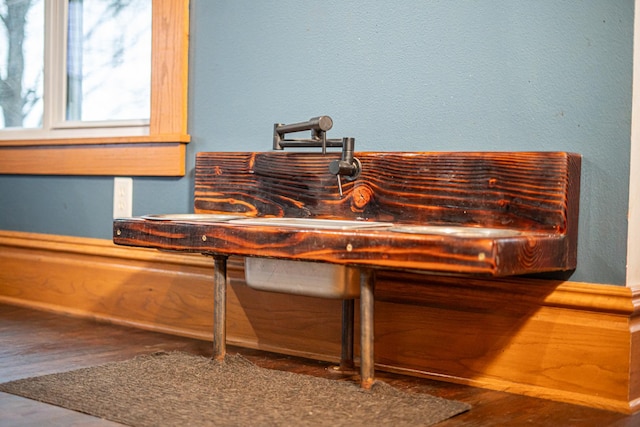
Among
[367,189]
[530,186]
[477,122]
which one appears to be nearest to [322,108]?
[367,189]

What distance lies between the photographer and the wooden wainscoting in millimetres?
1470

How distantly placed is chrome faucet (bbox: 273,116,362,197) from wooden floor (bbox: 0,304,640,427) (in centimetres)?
42

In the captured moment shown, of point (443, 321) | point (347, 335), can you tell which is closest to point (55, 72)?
point (347, 335)

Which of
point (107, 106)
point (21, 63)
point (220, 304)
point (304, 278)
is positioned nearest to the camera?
point (304, 278)

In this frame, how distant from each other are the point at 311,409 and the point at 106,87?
1.47 meters

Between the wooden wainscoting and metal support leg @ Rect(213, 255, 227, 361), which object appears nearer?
the wooden wainscoting

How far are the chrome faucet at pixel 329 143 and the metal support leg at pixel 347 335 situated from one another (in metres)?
0.24

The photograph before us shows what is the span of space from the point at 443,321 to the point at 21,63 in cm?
185

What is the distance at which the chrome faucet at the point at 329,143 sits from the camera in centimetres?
166

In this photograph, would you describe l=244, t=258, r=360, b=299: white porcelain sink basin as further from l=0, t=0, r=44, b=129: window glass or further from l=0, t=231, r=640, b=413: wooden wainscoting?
l=0, t=0, r=44, b=129: window glass

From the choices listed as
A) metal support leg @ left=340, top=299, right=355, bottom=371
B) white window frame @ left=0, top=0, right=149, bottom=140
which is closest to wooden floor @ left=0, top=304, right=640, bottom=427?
metal support leg @ left=340, top=299, right=355, bottom=371

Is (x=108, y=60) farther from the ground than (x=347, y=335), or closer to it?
farther from the ground

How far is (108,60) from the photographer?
97.7 inches

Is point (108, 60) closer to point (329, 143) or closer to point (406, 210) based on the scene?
point (329, 143)
